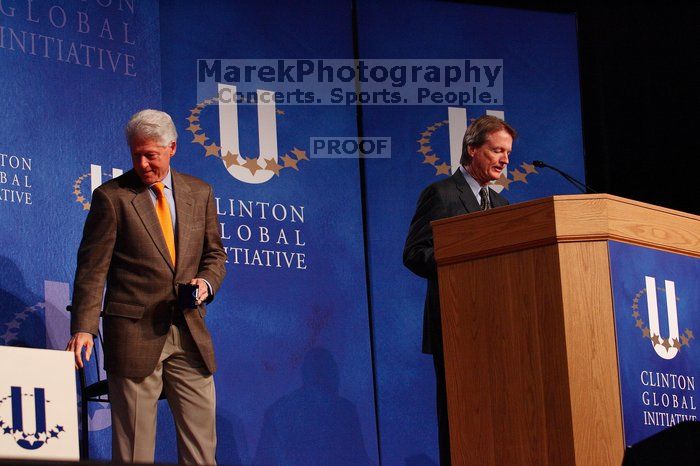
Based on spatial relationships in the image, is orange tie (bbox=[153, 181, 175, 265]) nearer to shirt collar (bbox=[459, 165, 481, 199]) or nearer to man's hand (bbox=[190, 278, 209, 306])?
man's hand (bbox=[190, 278, 209, 306])

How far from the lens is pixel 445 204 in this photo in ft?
13.1

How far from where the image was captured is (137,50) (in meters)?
5.27

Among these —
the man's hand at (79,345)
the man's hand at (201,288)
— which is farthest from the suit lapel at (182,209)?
the man's hand at (79,345)

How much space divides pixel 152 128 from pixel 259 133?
68.4 inches

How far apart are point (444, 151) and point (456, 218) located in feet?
8.69

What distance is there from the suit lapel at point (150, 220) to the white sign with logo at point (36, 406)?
0.67 metres

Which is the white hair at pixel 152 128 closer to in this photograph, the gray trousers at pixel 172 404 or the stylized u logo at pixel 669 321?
the gray trousers at pixel 172 404

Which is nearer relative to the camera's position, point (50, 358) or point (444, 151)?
point (50, 358)

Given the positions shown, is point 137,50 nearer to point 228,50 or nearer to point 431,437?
point 228,50

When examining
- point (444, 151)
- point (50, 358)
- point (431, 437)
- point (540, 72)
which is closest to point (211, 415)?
point (50, 358)

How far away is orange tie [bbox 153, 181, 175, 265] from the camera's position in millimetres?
3955

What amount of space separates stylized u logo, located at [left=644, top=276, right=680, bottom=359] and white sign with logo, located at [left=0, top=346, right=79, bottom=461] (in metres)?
1.76

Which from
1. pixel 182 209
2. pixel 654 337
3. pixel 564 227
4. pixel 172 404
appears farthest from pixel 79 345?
pixel 654 337

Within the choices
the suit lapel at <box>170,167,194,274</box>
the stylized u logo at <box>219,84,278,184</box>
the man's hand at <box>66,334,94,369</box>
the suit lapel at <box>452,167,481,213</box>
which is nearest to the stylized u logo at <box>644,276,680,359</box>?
the suit lapel at <box>452,167,481,213</box>
